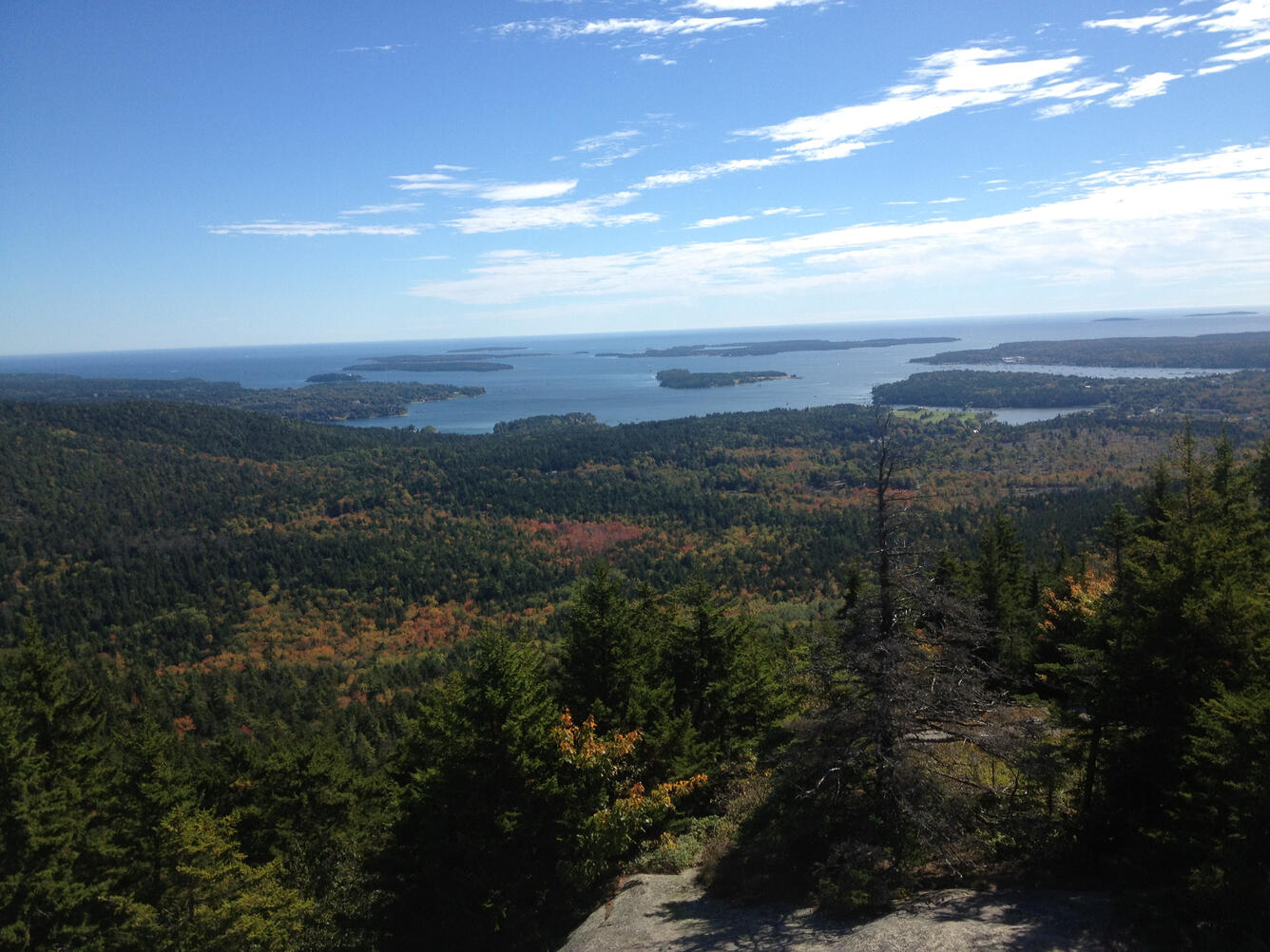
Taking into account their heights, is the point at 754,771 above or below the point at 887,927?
below

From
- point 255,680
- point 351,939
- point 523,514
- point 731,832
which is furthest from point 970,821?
point 523,514

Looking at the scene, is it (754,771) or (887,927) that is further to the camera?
(754,771)

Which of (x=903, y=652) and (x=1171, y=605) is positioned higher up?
(x=1171, y=605)

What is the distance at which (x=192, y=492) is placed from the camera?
6191 inches

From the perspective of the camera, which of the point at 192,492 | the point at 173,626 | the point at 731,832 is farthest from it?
the point at 192,492

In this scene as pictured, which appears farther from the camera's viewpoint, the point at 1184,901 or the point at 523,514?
the point at 523,514

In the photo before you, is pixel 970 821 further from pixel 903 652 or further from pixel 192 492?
pixel 192 492

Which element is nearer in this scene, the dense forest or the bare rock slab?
the bare rock slab

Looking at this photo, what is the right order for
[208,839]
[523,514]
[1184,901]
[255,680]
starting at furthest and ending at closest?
[523,514], [255,680], [208,839], [1184,901]

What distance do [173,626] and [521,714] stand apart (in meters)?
103

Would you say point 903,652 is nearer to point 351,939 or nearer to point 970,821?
point 970,821

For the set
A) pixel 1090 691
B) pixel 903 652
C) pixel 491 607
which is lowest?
pixel 491 607

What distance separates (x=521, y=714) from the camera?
54.5 feet

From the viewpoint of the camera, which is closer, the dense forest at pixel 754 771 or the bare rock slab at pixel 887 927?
the bare rock slab at pixel 887 927
